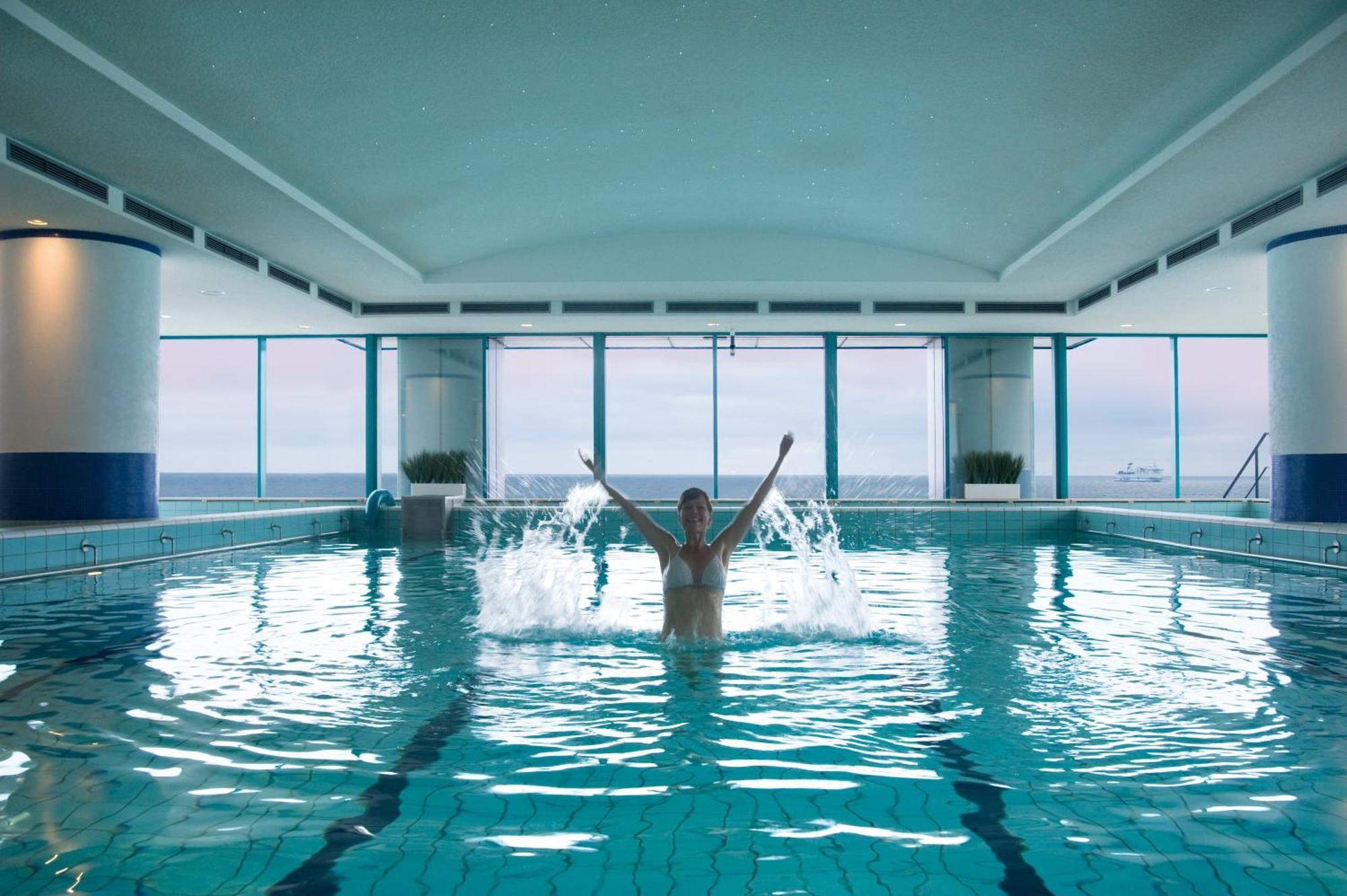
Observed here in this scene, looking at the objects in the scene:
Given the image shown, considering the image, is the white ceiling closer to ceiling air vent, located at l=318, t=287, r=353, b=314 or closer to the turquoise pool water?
ceiling air vent, located at l=318, t=287, r=353, b=314

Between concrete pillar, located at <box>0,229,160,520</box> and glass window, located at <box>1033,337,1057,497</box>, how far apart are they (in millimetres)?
12558

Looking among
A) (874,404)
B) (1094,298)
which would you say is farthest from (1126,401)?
(1094,298)

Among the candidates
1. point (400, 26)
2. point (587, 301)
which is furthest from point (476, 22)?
point (587, 301)

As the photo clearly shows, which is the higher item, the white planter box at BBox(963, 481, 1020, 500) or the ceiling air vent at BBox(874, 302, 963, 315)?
the ceiling air vent at BBox(874, 302, 963, 315)

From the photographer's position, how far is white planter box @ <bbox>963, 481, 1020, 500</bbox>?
44.2 ft

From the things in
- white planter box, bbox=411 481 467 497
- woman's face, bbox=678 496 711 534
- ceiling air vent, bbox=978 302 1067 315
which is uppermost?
ceiling air vent, bbox=978 302 1067 315

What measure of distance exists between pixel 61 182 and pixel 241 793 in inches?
244

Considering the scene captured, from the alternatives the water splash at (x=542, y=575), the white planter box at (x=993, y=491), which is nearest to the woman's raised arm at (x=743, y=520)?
the water splash at (x=542, y=575)

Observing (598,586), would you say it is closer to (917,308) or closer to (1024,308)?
(917,308)

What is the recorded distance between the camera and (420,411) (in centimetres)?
1481

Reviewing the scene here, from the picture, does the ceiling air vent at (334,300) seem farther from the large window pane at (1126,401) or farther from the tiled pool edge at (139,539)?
the large window pane at (1126,401)

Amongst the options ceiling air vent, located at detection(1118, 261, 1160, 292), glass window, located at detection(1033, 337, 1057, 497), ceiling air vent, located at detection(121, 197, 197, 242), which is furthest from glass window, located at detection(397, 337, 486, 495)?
ceiling air vent, located at detection(1118, 261, 1160, 292)

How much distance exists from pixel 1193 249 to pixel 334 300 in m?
10.2

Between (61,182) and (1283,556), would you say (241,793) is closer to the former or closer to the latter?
(61,182)
